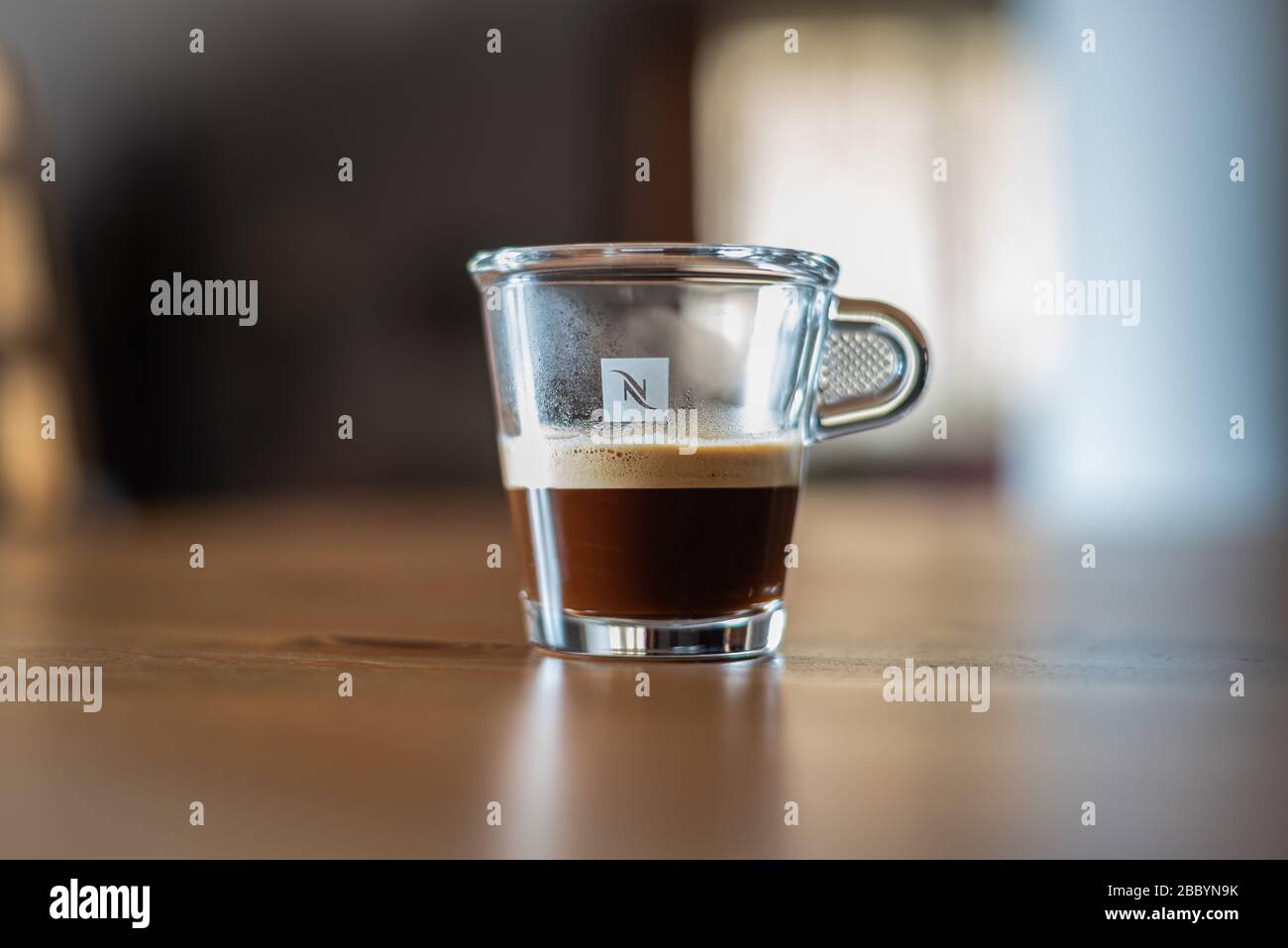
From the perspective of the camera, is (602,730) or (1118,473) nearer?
(602,730)

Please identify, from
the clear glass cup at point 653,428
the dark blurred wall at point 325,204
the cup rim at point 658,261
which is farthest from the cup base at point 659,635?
the dark blurred wall at point 325,204

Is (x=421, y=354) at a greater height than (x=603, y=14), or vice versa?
(x=603, y=14)

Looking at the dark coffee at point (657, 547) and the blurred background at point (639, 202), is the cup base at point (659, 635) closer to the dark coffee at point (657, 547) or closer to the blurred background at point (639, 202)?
the dark coffee at point (657, 547)

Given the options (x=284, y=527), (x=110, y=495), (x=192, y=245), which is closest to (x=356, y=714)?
(x=284, y=527)

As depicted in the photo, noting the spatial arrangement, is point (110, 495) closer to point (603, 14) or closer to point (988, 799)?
point (603, 14)

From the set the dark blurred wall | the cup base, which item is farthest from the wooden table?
the dark blurred wall

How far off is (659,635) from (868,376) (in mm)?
154

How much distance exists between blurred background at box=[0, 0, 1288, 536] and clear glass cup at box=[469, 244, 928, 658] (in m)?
2.93

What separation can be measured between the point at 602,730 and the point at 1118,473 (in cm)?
370

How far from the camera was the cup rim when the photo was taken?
489 millimetres

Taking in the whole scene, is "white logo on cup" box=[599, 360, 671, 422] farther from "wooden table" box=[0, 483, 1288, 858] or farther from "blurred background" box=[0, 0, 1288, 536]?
"blurred background" box=[0, 0, 1288, 536]

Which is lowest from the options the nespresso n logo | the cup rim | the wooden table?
the wooden table

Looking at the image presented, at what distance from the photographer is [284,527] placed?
165 cm

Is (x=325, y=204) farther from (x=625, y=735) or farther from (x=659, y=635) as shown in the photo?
(x=625, y=735)
